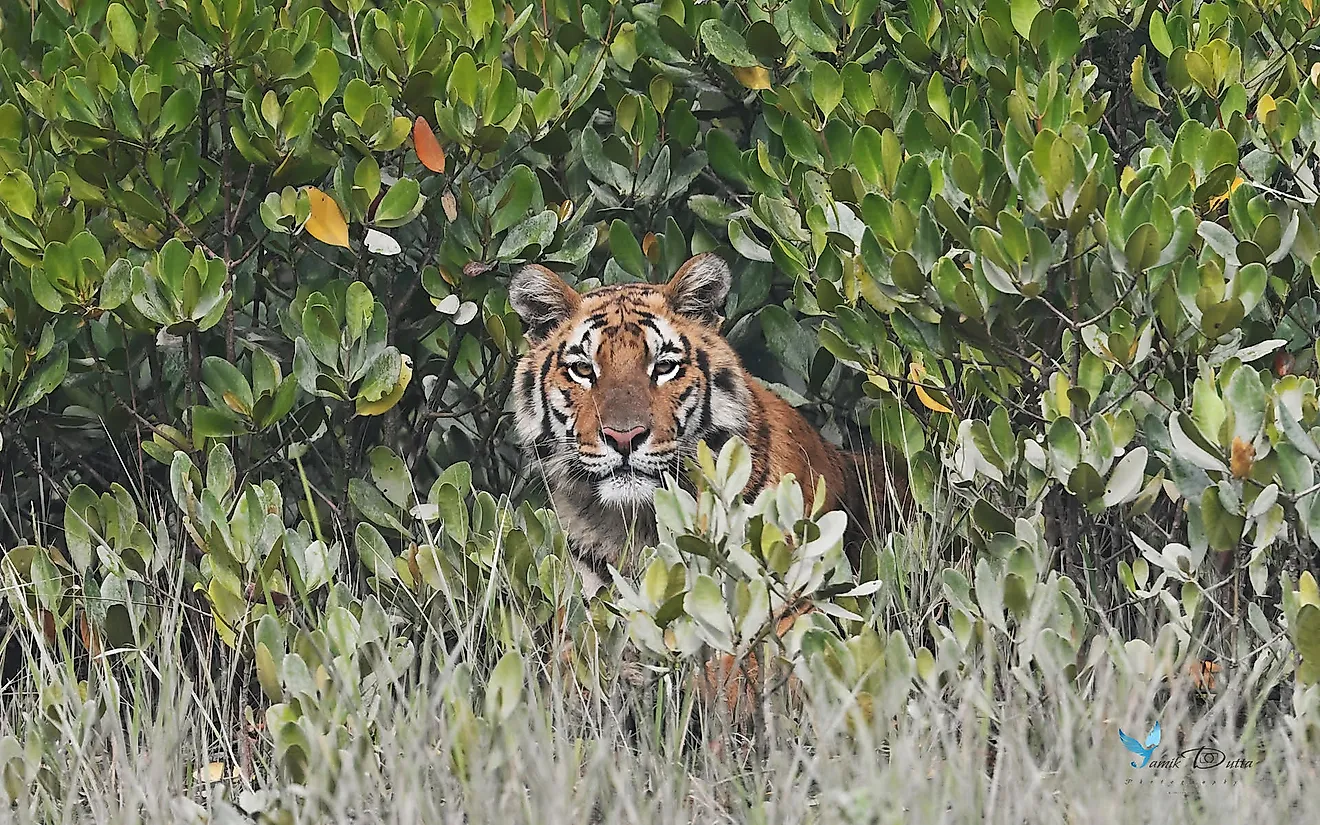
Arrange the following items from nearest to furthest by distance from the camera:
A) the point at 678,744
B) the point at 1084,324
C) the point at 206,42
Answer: the point at 678,744, the point at 1084,324, the point at 206,42

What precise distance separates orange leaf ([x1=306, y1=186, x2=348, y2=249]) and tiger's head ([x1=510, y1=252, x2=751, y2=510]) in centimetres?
50

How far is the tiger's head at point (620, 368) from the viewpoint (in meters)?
4.03

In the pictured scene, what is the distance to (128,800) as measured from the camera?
2.81 m

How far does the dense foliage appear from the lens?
9.80 ft

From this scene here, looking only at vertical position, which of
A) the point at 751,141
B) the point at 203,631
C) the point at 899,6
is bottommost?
the point at 203,631

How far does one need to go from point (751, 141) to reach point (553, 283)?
75 cm

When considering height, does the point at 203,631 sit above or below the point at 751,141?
below

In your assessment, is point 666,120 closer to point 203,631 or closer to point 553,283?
point 553,283

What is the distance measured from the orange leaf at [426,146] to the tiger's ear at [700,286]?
29.6 inches

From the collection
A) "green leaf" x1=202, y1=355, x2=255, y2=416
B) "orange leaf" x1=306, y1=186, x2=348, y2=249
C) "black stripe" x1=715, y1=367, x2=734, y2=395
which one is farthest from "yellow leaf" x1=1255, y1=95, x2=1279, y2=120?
"green leaf" x1=202, y1=355, x2=255, y2=416

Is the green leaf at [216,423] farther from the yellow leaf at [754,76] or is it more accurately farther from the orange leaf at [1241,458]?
the orange leaf at [1241,458]

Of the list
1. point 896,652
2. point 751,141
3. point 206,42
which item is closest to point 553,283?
point 751,141

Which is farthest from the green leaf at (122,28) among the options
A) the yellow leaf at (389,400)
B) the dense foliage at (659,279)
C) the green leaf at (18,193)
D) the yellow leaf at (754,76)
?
the yellow leaf at (754,76)

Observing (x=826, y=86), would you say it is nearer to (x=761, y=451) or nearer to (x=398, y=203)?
(x=761, y=451)
